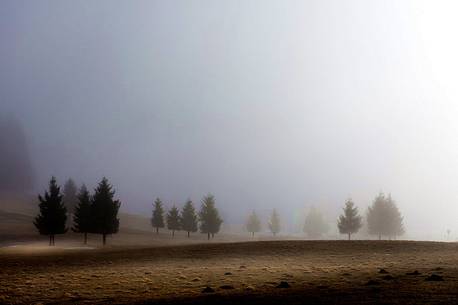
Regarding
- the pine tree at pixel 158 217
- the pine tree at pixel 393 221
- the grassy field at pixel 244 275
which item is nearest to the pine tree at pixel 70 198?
the pine tree at pixel 158 217

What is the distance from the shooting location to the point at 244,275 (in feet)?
88.0

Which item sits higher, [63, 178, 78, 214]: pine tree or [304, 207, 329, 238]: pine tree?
[63, 178, 78, 214]: pine tree

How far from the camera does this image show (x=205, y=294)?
779 inches

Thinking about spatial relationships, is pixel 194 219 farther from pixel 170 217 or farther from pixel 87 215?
pixel 87 215

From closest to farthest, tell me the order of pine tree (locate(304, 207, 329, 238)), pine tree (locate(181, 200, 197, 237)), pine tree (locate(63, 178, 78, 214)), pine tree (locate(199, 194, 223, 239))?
pine tree (locate(199, 194, 223, 239)) < pine tree (locate(181, 200, 197, 237)) < pine tree (locate(63, 178, 78, 214)) < pine tree (locate(304, 207, 329, 238))

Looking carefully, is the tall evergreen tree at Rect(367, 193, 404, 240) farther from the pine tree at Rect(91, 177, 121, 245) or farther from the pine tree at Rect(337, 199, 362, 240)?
the pine tree at Rect(91, 177, 121, 245)

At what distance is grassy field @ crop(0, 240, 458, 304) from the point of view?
18406 millimetres

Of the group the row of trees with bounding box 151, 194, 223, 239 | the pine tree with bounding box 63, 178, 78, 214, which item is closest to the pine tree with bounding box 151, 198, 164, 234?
the row of trees with bounding box 151, 194, 223, 239

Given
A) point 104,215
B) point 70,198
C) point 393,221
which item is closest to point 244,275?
point 104,215

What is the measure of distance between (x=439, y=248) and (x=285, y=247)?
55.3 ft

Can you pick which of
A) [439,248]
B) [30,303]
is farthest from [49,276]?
[439,248]

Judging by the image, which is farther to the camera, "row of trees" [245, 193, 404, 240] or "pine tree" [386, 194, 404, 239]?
"pine tree" [386, 194, 404, 239]

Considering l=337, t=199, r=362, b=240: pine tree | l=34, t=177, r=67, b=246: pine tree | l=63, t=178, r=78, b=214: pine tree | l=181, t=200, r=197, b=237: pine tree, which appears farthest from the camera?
l=63, t=178, r=78, b=214: pine tree

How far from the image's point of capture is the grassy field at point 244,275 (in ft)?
60.4
